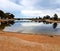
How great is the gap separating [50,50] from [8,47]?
12.2 feet

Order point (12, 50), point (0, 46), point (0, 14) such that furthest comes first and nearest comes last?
1. point (0, 14)
2. point (0, 46)
3. point (12, 50)

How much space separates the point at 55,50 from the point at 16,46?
11.6ft

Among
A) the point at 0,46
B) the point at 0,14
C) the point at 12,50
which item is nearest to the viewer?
the point at 12,50

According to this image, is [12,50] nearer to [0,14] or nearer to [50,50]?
[50,50]

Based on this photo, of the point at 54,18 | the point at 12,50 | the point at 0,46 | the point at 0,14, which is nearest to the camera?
the point at 12,50

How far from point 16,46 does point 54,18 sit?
166 metres

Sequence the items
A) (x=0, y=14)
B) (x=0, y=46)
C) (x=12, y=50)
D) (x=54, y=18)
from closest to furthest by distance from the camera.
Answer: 1. (x=12, y=50)
2. (x=0, y=46)
3. (x=0, y=14)
4. (x=54, y=18)

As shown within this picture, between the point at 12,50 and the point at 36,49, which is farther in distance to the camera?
the point at 36,49

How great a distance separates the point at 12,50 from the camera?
14.9m

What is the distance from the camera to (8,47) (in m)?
15.8

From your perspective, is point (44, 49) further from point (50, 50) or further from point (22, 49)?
point (22, 49)

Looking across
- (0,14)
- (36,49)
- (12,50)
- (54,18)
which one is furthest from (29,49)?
(54,18)

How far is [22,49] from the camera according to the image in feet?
51.2

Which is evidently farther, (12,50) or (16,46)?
(16,46)
